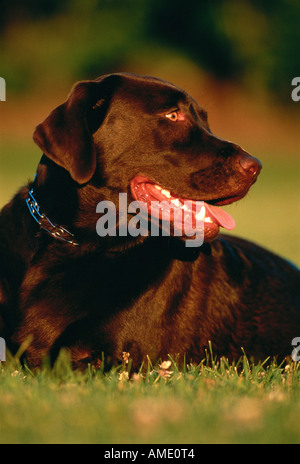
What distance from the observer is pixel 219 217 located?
3973 millimetres

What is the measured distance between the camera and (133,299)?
3.70 meters

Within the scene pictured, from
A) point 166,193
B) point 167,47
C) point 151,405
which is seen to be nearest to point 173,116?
point 166,193

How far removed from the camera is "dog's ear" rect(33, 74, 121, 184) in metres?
3.54

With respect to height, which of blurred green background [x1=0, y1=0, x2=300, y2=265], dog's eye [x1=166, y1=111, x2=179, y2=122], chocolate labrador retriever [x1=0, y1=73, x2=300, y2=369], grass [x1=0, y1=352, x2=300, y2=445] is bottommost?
grass [x1=0, y1=352, x2=300, y2=445]

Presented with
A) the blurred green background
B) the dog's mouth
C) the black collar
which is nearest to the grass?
the black collar

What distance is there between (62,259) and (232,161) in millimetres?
1102

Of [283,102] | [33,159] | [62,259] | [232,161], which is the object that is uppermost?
[283,102]

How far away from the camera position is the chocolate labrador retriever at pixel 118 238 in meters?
3.59

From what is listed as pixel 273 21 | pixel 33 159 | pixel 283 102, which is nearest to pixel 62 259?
pixel 33 159

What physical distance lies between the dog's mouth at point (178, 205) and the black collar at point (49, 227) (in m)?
0.43

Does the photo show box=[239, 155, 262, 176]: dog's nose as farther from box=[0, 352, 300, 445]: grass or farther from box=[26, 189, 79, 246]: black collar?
box=[0, 352, 300, 445]: grass

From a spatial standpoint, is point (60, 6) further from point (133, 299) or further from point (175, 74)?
point (133, 299)

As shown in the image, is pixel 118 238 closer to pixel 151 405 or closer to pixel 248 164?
pixel 248 164

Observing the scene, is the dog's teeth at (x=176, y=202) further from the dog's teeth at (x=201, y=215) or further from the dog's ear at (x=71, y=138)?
the dog's ear at (x=71, y=138)
